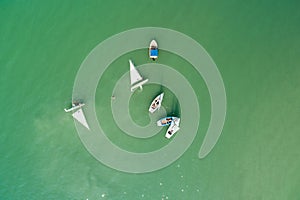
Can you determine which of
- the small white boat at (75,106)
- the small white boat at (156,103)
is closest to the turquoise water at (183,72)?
the small white boat at (75,106)

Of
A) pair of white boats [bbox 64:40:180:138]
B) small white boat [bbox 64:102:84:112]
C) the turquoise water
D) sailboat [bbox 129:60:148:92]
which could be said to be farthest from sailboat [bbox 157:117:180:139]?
small white boat [bbox 64:102:84:112]

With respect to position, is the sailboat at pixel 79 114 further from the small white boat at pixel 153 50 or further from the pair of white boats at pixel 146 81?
the small white boat at pixel 153 50

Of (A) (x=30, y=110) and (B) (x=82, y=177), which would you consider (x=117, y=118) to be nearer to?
(B) (x=82, y=177)

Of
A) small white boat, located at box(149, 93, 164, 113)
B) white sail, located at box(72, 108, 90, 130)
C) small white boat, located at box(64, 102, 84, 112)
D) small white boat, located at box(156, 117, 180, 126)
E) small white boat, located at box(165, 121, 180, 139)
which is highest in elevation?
small white boat, located at box(64, 102, 84, 112)

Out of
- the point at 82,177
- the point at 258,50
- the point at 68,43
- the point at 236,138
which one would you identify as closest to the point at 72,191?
the point at 82,177

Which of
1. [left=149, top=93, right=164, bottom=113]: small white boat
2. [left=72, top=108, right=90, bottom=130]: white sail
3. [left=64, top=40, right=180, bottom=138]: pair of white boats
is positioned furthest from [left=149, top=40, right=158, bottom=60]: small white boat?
[left=72, top=108, right=90, bottom=130]: white sail

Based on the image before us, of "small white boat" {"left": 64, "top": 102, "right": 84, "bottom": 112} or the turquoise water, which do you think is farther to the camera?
the turquoise water

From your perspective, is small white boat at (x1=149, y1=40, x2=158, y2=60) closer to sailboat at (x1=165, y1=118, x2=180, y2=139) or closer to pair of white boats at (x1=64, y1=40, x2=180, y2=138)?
pair of white boats at (x1=64, y1=40, x2=180, y2=138)

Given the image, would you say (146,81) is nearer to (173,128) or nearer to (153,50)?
(153,50)

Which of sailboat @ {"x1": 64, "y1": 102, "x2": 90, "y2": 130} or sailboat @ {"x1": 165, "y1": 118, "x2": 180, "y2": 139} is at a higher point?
sailboat @ {"x1": 64, "y1": 102, "x2": 90, "y2": 130}
